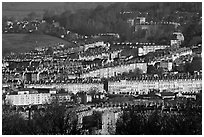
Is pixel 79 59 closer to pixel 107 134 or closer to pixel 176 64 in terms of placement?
pixel 176 64

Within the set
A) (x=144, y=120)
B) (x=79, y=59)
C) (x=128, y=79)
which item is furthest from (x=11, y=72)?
(x=144, y=120)

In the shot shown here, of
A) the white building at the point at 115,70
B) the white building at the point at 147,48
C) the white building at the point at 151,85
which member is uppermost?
the white building at the point at 147,48

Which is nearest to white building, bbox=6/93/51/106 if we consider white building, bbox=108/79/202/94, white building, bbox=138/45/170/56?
white building, bbox=108/79/202/94

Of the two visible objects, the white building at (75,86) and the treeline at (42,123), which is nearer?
the treeline at (42,123)

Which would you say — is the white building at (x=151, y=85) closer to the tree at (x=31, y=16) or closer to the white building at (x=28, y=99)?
the white building at (x=28, y=99)

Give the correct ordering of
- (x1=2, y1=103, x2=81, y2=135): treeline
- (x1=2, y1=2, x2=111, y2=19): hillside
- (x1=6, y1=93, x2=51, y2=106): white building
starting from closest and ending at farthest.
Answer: (x1=2, y1=103, x2=81, y2=135): treeline < (x1=6, y1=93, x2=51, y2=106): white building < (x1=2, y1=2, x2=111, y2=19): hillside

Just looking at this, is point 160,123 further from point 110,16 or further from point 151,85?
point 110,16

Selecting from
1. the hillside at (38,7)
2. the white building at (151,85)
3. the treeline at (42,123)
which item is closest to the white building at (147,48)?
the hillside at (38,7)

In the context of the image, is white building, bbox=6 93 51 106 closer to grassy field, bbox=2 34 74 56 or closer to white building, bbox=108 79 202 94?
white building, bbox=108 79 202 94
